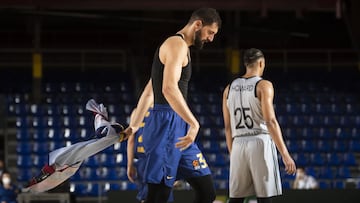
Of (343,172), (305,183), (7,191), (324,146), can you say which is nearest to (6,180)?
(7,191)

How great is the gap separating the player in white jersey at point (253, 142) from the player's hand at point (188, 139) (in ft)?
4.73

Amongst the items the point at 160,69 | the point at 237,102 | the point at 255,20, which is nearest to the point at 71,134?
the point at 255,20

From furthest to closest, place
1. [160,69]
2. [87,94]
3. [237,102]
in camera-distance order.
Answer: [87,94] → [237,102] → [160,69]

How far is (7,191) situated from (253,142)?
883cm

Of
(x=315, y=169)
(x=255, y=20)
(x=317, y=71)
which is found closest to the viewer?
(x=315, y=169)

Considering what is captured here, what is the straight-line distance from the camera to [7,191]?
15469 millimetres

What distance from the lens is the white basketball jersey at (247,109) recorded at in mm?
7453

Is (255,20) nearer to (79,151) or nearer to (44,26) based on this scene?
(44,26)

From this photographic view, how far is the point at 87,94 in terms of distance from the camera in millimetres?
20188

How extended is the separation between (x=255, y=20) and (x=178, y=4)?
22.0ft

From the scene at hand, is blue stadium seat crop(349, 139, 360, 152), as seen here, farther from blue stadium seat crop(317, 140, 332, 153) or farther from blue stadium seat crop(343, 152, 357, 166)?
blue stadium seat crop(317, 140, 332, 153)

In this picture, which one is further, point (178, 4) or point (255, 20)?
point (255, 20)

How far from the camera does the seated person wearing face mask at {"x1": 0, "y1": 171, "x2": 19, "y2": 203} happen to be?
606 inches

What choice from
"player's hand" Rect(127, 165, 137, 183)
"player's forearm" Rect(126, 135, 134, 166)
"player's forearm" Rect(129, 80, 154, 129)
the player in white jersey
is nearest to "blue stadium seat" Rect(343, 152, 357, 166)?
the player in white jersey
